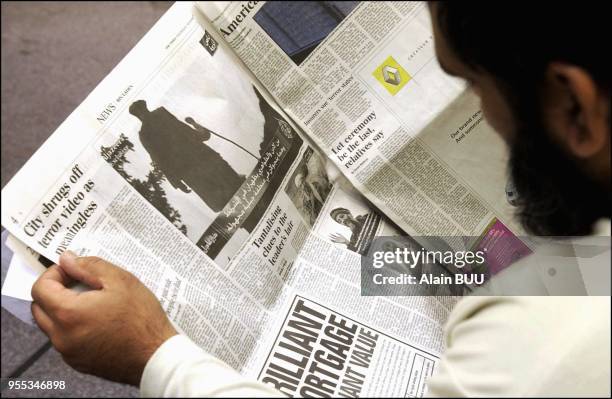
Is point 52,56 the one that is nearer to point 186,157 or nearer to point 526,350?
point 186,157

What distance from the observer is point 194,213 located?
0.56 metres

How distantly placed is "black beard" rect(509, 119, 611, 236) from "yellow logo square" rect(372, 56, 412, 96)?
161 mm

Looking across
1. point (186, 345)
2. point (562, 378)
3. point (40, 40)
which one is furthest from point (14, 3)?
point (562, 378)

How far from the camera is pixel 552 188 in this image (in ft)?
1.63

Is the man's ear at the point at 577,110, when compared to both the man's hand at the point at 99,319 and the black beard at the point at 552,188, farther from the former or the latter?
the man's hand at the point at 99,319

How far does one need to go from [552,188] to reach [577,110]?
131 mm

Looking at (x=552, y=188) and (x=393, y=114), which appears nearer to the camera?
(x=552, y=188)

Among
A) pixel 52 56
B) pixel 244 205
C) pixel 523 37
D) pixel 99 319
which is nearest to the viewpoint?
pixel 523 37

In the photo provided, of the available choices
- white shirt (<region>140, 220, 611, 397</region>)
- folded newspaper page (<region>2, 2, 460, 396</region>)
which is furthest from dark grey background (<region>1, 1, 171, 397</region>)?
white shirt (<region>140, 220, 611, 397</region>)

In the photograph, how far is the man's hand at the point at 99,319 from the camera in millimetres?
→ 472

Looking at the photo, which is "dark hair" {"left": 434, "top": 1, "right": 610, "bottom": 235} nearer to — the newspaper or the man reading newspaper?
the man reading newspaper

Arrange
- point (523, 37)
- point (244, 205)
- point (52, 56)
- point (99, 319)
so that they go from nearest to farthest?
point (523, 37)
point (99, 319)
point (244, 205)
point (52, 56)

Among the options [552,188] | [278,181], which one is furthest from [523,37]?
[278,181]

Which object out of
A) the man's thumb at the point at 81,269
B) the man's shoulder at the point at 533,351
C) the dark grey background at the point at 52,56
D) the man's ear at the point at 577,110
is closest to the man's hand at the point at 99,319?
the man's thumb at the point at 81,269
